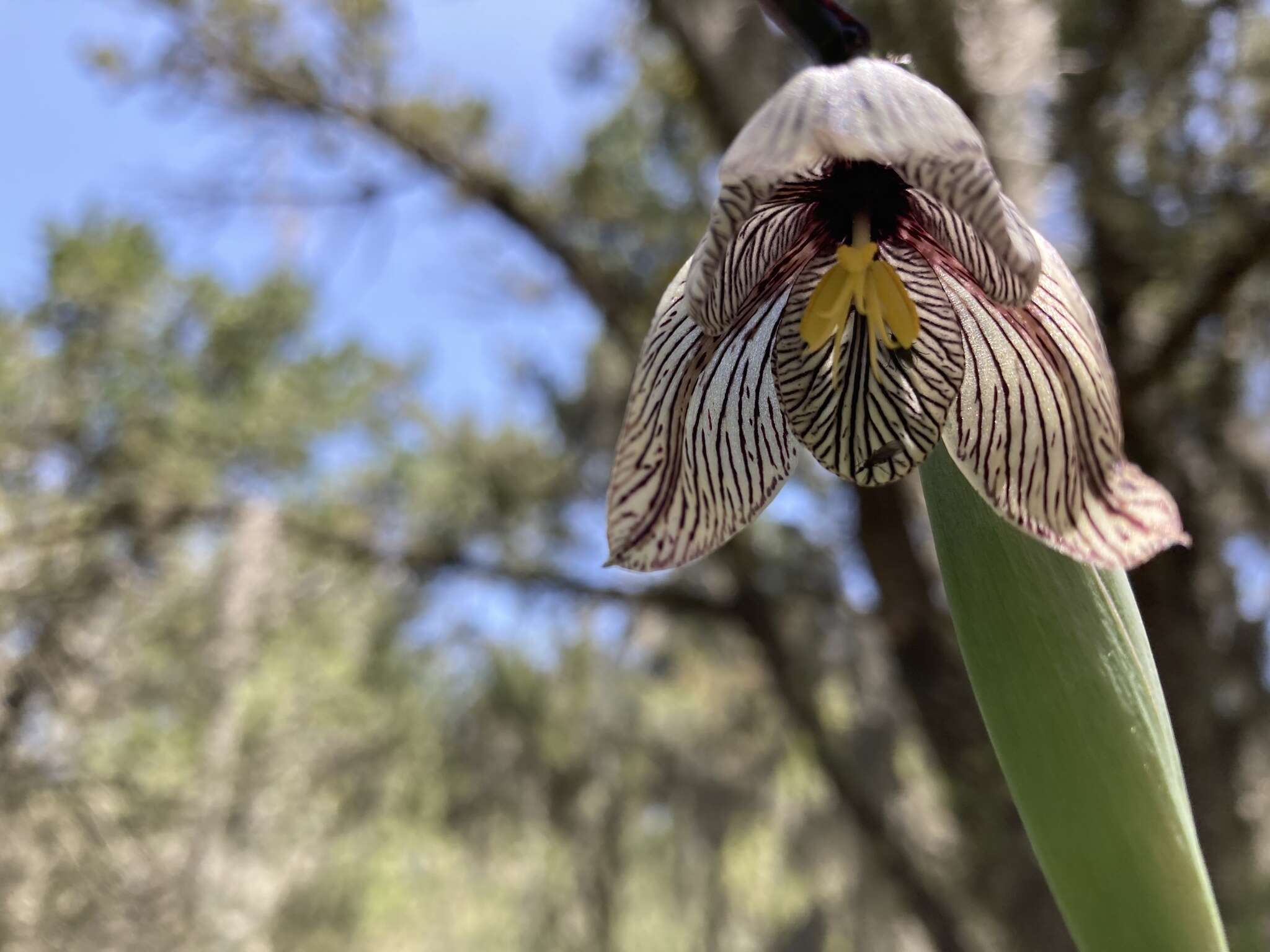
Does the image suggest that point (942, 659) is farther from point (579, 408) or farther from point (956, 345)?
point (956, 345)

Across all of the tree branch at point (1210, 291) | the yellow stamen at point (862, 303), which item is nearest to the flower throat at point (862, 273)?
the yellow stamen at point (862, 303)

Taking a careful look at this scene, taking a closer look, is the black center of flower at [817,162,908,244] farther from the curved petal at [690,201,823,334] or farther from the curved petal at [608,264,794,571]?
the curved petal at [608,264,794,571]

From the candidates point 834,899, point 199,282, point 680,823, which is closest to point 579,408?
point 199,282

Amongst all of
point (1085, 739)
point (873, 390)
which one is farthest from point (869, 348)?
point (1085, 739)

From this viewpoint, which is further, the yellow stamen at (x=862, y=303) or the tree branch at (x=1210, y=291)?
the tree branch at (x=1210, y=291)

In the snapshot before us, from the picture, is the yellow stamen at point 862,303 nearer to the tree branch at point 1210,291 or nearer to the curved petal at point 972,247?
the curved petal at point 972,247

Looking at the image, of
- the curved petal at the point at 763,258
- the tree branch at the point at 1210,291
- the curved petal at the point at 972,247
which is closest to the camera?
the curved petal at the point at 972,247
